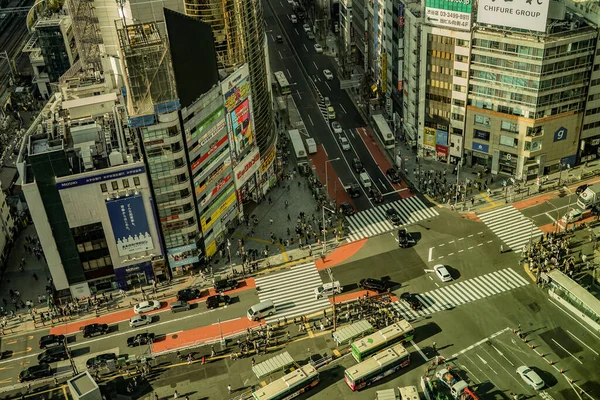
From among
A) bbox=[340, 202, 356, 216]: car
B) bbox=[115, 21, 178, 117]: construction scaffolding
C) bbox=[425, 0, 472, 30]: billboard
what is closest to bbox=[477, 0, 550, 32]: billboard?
bbox=[425, 0, 472, 30]: billboard

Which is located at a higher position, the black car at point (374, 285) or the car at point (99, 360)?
the black car at point (374, 285)

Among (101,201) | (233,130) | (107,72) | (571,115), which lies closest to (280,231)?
(233,130)

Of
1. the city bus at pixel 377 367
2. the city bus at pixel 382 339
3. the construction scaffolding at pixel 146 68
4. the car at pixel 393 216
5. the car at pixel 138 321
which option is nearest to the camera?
the city bus at pixel 377 367

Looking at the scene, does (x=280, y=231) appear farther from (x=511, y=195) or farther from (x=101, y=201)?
(x=511, y=195)

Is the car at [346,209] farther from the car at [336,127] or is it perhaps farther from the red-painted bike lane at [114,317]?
the car at [336,127]

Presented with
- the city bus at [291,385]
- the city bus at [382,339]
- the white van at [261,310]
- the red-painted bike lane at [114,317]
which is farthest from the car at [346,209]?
the city bus at [291,385]

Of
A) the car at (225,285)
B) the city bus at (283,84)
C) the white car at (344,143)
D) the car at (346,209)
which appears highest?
the city bus at (283,84)

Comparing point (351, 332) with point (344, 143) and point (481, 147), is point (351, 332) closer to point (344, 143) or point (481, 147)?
point (481, 147)
